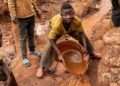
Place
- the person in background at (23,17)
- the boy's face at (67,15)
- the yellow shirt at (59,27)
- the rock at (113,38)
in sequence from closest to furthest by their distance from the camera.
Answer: the rock at (113,38) → the boy's face at (67,15) → the yellow shirt at (59,27) → the person in background at (23,17)

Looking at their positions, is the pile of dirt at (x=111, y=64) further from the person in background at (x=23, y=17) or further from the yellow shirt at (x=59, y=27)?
the person in background at (x=23, y=17)

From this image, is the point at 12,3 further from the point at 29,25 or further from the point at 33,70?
the point at 33,70

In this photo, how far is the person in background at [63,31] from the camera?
521 cm

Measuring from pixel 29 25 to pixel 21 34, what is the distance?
194mm

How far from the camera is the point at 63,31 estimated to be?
213 inches

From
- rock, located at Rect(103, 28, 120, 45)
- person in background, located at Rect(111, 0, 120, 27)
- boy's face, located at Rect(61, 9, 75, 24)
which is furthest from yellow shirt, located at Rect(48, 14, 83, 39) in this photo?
person in background, located at Rect(111, 0, 120, 27)

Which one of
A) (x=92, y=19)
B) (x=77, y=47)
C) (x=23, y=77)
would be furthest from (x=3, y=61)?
(x=92, y=19)

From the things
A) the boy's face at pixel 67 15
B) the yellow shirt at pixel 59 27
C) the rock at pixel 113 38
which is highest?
the boy's face at pixel 67 15

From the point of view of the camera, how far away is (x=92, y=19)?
758cm

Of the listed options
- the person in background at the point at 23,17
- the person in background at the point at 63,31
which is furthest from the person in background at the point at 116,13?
the person in background at the point at 23,17

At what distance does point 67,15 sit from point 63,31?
0.30m

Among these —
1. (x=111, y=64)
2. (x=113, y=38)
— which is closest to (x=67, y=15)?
(x=113, y=38)

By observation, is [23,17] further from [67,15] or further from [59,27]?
[67,15]

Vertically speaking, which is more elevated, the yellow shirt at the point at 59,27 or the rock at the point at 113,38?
the yellow shirt at the point at 59,27
